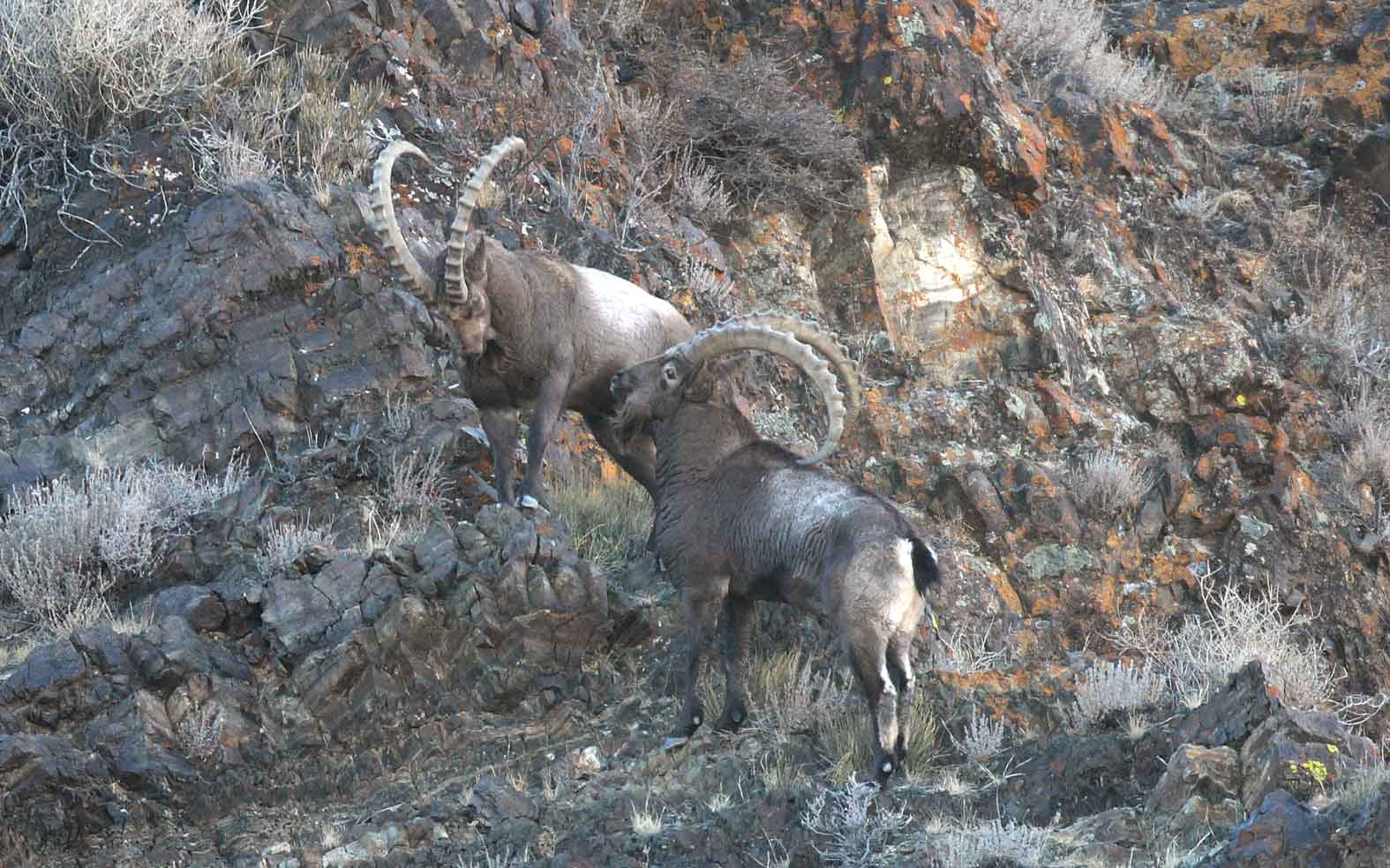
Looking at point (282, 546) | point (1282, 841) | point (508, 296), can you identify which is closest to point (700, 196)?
point (508, 296)

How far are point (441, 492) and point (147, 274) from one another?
2.95 meters

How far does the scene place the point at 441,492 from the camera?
1031 centimetres

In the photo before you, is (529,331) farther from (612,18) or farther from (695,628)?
(612,18)

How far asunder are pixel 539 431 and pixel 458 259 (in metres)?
1.19

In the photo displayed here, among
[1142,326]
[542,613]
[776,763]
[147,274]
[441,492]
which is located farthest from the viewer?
[1142,326]

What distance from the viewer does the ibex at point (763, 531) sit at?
7.94 meters

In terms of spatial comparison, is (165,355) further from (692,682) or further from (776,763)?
(776,763)

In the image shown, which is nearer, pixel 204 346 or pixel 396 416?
pixel 396 416

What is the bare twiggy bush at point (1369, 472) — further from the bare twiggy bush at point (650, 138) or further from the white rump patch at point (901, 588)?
the bare twiggy bush at point (650, 138)

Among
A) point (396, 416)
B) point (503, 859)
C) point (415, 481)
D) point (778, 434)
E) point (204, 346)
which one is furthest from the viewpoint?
point (778, 434)

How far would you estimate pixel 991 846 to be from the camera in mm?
6883

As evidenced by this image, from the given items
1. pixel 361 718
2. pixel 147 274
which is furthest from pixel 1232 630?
pixel 147 274

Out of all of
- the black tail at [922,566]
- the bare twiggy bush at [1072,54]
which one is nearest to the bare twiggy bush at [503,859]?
the black tail at [922,566]

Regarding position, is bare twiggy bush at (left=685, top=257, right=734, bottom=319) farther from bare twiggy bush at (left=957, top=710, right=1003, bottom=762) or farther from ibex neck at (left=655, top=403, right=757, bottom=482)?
bare twiggy bush at (left=957, top=710, right=1003, bottom=762)
